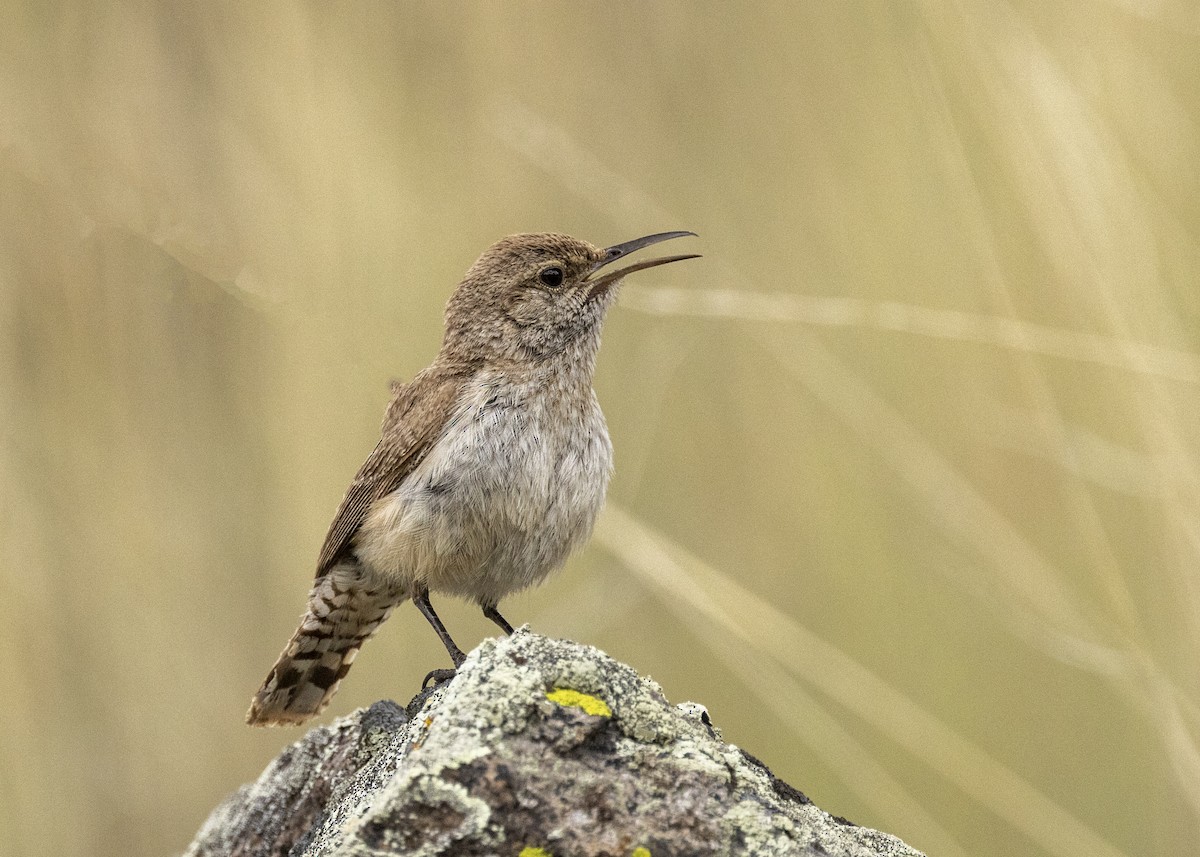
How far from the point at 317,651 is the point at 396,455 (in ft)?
2.09

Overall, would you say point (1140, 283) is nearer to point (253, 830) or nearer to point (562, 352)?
point (562, 352)

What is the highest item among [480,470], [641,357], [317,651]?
[641,357]

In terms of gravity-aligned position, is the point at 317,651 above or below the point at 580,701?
above

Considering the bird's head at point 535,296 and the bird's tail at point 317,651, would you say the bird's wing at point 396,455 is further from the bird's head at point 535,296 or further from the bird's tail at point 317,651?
the bird's head at point 535,296

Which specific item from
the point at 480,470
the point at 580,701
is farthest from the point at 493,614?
the point at 580,701

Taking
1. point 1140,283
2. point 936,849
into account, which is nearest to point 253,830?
point 936,849

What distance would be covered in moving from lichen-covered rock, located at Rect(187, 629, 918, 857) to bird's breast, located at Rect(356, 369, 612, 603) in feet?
3.98

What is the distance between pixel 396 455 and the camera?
4.27 meters

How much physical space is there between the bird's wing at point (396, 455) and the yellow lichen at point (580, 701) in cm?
168

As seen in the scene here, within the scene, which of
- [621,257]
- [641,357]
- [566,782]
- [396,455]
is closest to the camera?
[566,782]

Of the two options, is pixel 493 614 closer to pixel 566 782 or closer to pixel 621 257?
pixel 621 257

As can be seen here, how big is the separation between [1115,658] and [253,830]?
225cm

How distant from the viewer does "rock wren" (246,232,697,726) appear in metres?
4.05

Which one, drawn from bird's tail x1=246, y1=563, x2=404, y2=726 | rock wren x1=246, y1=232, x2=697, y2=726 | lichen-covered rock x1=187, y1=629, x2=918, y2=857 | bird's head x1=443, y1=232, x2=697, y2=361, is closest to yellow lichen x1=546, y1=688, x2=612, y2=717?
lichen-covered rock x1=187, y1=629, x2=918, y2=857
